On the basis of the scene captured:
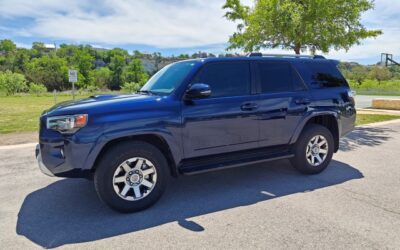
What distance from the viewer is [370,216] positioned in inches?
140

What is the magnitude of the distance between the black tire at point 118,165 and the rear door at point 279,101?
1.61 meters

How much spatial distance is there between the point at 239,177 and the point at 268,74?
5.48 feet

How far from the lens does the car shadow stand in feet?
10.9

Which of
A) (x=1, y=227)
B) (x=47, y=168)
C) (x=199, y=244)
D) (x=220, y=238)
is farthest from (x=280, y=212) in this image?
(x=1, y=227)

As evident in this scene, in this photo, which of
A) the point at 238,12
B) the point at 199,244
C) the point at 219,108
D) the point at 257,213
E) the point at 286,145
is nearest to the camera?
the point at 199,244

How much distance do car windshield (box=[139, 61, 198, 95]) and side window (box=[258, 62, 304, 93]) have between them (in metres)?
1.07

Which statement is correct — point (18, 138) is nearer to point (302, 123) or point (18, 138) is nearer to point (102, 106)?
point (102, 106)

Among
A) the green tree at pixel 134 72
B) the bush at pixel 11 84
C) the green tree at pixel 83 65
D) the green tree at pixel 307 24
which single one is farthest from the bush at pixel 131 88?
the green tree at pixel 83 65

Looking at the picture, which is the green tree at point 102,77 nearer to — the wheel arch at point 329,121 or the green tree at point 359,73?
the green tree at point 359,73

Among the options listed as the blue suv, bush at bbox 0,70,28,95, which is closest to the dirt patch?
the blue suv

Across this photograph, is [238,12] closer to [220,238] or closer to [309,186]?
[309,186]

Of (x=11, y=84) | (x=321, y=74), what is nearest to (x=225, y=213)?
(x=321, y=74)

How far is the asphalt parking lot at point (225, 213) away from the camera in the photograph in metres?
3.06

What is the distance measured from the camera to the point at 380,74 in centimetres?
6719
